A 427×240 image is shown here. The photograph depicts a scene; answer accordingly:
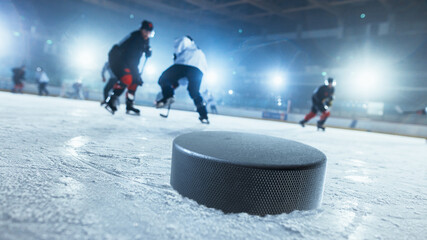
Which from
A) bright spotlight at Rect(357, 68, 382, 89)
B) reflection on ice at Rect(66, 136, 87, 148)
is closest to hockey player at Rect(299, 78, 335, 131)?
reflection on ice at Rect(66, 136, 87, 148)

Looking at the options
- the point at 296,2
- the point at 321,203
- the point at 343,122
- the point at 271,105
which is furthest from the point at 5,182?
the point at 296,2

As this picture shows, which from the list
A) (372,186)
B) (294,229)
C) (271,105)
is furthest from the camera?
(271,105)

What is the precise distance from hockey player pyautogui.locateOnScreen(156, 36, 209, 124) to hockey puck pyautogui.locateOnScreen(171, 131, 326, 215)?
3.14 metres

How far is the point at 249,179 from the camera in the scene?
0.88 meters

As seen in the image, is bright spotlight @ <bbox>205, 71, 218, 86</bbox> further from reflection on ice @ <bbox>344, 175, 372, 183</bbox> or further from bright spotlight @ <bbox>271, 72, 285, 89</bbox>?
reflection on ice @ <bbox>344, 175, 372, 183</bbox>

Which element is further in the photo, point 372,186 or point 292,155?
point 372,186

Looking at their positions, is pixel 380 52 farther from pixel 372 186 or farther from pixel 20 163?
pixel 20 163

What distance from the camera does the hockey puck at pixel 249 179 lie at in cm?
88

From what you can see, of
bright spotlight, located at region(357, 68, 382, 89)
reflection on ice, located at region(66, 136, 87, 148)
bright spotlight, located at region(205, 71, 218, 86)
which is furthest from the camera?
bright spotlight, located at region(205, 71, 218, 86)

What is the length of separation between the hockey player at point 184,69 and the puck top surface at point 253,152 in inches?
113

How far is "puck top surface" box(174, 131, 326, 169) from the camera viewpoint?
0.90 metres

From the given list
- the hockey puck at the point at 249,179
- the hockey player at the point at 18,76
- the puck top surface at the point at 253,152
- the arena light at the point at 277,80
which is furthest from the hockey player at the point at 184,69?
the arena light at the point at 277,80

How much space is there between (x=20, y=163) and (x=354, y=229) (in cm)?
147

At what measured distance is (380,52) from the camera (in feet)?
43.0
